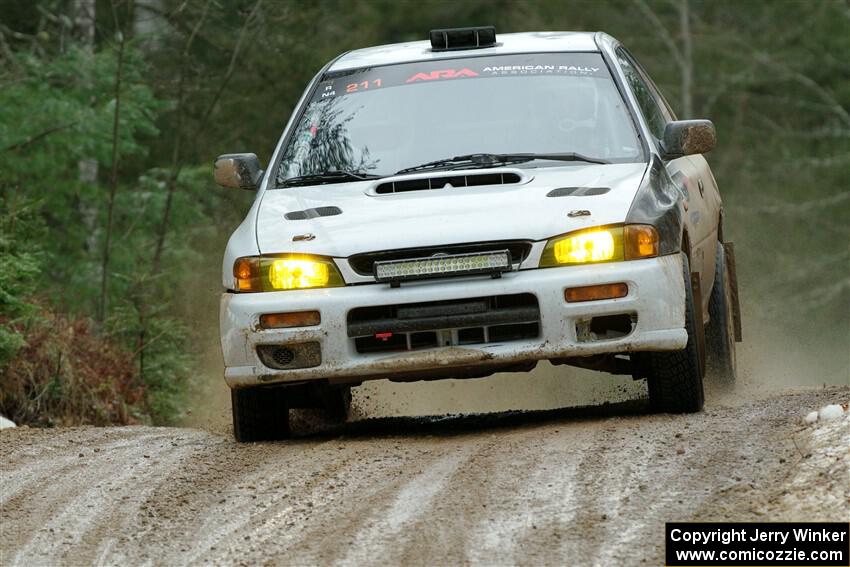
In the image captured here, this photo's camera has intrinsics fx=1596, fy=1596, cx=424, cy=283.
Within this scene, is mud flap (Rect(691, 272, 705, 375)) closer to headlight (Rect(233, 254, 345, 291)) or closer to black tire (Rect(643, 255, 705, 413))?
black tire (Rect(643, 255, 705, 413))

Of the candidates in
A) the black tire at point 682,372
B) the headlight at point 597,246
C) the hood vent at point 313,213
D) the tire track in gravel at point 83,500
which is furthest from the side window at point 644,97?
the tire track in gravel at point 83,500

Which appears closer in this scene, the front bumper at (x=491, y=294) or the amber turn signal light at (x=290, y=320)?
the front bumper at (x=491, y=294)

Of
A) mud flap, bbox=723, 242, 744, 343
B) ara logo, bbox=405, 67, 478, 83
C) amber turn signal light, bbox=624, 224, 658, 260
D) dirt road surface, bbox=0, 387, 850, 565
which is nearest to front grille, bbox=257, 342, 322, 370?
dirt road surface, bbox=0, 387, 850, 565

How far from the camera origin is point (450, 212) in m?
7.19

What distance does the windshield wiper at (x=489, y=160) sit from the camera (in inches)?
308

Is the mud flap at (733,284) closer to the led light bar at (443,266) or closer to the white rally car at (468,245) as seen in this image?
the white rally car at (468,245)

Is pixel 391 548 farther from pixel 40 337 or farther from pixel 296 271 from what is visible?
pixel 40 337

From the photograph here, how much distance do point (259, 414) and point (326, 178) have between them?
4.05ft

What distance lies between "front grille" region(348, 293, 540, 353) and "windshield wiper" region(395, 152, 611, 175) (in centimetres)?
102

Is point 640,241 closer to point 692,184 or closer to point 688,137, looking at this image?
point 688,137

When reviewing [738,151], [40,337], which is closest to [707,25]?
[738,151]

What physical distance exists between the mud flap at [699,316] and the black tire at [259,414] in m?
2.04

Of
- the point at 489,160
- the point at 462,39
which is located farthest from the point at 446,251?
the point at 462,39

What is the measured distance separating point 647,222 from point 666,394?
0.88 metres
